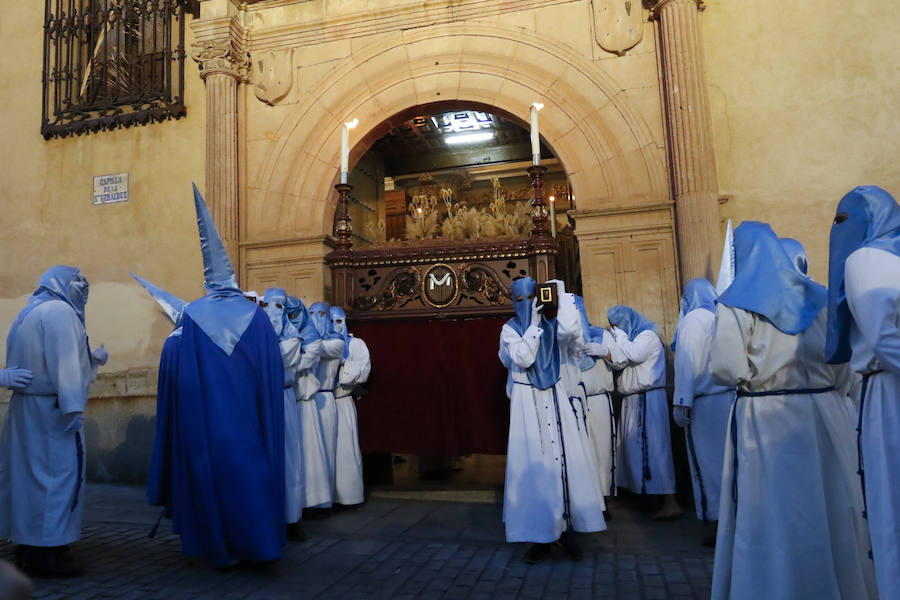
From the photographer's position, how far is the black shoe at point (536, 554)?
13.7ft

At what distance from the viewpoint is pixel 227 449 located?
12.9ft

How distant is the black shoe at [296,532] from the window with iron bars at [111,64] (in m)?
5.50

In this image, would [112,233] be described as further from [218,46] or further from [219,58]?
[218,46]

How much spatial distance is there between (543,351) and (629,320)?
183 cm

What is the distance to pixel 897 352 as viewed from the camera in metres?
2.28

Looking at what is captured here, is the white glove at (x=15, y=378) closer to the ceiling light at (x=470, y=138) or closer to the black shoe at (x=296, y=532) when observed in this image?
the black shoe at (x=296, y=532)

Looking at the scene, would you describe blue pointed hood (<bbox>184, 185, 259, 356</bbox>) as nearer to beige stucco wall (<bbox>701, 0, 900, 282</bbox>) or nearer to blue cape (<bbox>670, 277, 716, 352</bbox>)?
blue cape (<bbox>670, 277, 716, 352</bbox>)

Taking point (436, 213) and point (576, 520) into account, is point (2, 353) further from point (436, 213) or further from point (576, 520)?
point (576, 520)

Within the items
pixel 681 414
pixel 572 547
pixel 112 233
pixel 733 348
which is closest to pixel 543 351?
pixel 681 414

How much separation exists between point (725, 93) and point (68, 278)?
6220 millimetres

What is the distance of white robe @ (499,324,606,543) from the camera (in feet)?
13.7

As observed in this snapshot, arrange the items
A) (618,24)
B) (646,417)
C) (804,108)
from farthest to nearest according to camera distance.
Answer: (618,24)
(804,108)
(646,417)

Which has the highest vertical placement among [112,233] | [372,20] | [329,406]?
[372,20]

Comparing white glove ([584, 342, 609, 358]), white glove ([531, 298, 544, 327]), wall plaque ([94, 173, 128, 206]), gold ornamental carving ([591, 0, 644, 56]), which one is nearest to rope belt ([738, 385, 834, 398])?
white glove ([531, 298, 544, 327])
